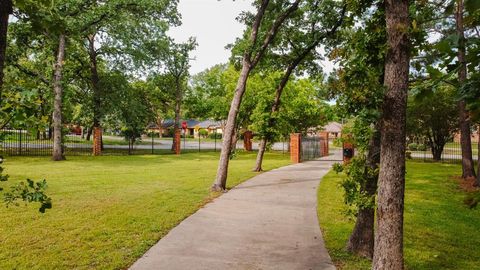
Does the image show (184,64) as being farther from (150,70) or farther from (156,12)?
(156,12)

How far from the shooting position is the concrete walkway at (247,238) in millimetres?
5316

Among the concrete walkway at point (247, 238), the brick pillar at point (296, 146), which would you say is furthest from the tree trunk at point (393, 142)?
the brick pillar at point (296, 146)

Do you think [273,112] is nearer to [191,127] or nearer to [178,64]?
[178,64]

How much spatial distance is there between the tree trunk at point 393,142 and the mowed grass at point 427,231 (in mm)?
693

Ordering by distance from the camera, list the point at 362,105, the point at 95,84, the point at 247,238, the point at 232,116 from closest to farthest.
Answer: the point at 362,105, the point at 247,238, the point at 232,116, the point at 95,84

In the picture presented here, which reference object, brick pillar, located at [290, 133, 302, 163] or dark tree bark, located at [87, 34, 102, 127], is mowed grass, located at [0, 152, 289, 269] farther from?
dark tree bark, located at [87, 34, 102, 127]

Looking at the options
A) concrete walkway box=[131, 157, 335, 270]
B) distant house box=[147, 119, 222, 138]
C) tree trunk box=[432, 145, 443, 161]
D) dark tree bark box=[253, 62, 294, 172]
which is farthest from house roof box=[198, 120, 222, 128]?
concrete walkway box=[131, 157, 335, 270]

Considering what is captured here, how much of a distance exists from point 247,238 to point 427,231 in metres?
3.75

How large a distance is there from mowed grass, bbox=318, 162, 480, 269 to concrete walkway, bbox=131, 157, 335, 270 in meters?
0.31

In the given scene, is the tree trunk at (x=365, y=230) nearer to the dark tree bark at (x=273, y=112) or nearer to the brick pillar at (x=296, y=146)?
the dark tree bark at (x=273, y=112)

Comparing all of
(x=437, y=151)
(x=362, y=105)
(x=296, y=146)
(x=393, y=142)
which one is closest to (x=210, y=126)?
(x=437, y=151)

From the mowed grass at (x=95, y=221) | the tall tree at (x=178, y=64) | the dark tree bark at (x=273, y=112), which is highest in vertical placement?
the tall tree at (x=178, y=64)

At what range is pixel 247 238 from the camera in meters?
6.62

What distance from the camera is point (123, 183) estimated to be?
12883 mm
